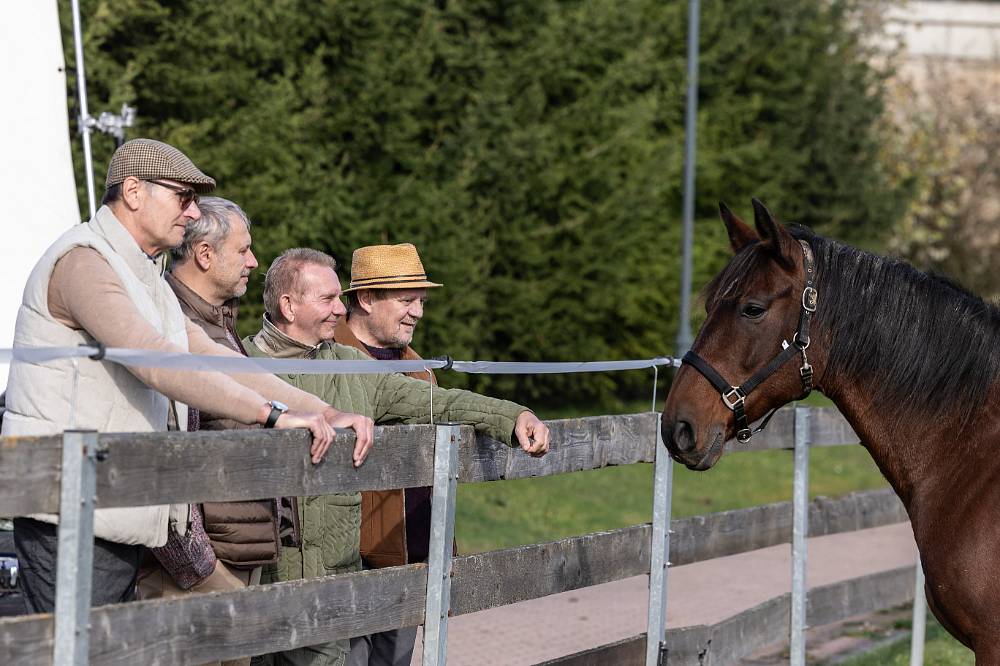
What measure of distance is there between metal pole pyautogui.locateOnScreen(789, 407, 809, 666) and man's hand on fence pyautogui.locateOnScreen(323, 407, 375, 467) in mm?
3241

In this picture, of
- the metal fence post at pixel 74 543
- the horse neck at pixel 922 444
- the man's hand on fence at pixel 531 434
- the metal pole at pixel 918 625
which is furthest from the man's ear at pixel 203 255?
the metal pole at pixel 918 625

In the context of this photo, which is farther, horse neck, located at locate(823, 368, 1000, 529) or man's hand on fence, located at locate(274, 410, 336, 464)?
horse neck, located at locate(823, 368, 1000, 529)

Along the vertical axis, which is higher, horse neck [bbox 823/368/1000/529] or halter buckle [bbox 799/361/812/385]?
halter buckle [bbox 799/361/812/385]

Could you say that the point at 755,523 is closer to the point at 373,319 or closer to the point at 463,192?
the point at 373,319

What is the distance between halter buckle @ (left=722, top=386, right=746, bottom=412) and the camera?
4.29m

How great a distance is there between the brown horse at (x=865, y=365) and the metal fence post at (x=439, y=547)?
2.78ft

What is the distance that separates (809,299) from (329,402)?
5.37ft

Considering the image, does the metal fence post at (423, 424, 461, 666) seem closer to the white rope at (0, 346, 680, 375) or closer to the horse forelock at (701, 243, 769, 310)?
the white rope at (0, 346, 680, 375)

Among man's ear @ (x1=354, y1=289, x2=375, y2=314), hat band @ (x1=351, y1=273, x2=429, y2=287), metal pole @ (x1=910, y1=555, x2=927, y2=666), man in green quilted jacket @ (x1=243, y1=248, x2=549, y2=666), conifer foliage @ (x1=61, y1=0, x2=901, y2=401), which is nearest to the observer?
man in green quilted jacket @ (x1=243, y1=248, x2=549, y2=666)

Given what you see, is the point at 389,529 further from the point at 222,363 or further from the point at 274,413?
the point at 222,363

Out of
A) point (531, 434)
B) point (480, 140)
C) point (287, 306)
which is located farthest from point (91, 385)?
point (480, 140)

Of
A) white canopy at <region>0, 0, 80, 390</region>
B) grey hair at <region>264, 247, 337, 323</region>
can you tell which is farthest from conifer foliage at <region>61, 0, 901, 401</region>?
grey hair at <region>264, 247, 337, 323</region>

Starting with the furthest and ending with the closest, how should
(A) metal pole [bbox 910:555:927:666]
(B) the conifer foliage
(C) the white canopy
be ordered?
(B) the conifer foliage
(A) metal pole [bbox 910:555:927:666]
(C) the white canopy

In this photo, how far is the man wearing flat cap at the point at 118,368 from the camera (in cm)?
310
